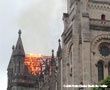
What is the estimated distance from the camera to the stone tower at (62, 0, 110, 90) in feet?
231

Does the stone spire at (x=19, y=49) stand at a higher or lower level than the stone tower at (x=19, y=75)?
higher

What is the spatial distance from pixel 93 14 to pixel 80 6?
213 centimetres

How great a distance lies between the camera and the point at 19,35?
95.1 meters

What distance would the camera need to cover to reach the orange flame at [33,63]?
10269 centimetres

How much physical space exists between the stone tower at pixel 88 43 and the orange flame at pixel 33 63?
27082mm

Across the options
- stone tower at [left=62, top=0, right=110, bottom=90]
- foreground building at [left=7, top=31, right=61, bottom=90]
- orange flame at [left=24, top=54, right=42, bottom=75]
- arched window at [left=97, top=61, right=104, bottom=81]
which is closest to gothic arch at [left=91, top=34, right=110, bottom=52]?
stone tower at [left=62, top=0, right=110, bottom=90]

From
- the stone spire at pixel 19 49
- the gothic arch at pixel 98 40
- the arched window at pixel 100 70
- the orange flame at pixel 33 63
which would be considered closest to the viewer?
the arched window at pixel 100 70

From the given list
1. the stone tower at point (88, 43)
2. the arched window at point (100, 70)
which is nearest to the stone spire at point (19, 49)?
the stone tower at point (88, 43)

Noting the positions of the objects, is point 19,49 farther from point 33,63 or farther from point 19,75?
point 33,63

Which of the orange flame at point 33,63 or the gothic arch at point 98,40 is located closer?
the gothic arch at point 98,40

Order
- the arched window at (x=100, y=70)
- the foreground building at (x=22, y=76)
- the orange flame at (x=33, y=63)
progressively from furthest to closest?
1. the orange flame at (x=33, y=63)
2. the foreground building at (x=22, y=76)
3. the arched window at (x=100, y=70)

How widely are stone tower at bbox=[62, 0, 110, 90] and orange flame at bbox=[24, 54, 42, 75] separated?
27.1m

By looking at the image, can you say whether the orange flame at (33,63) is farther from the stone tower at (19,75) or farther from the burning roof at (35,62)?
the stone tower at (19,75)

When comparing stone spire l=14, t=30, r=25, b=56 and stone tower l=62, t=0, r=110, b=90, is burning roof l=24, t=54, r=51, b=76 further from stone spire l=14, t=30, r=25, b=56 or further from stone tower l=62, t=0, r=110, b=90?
stone tower l=62, t=0, r=110, b=90
